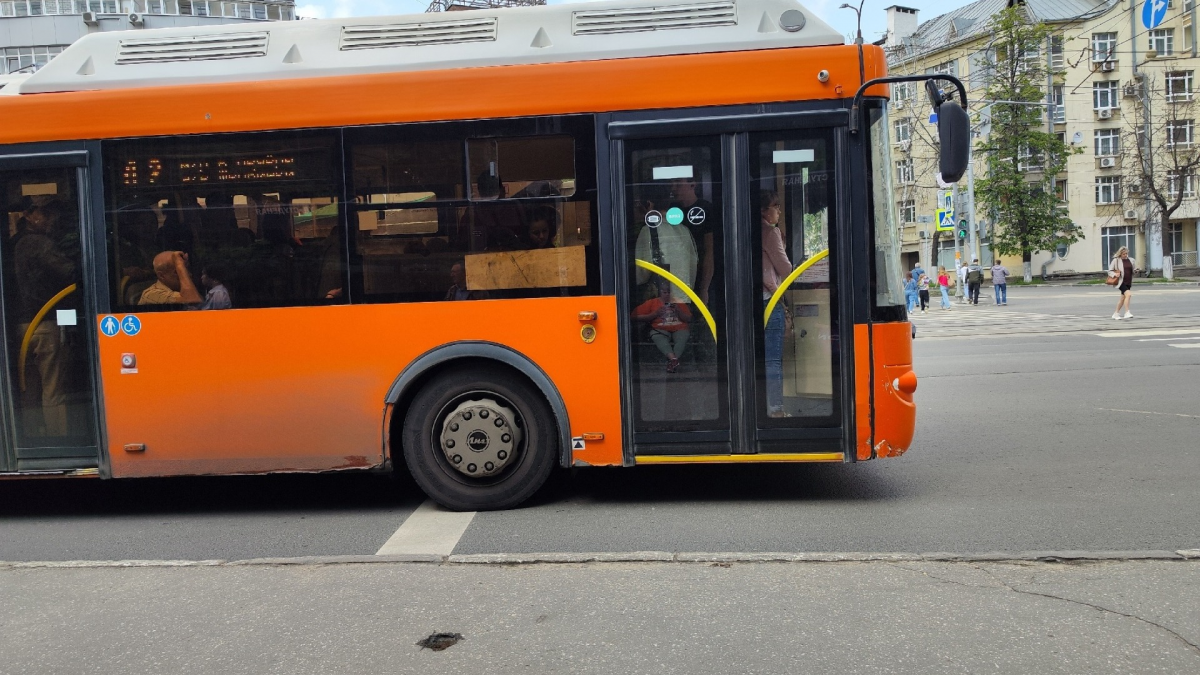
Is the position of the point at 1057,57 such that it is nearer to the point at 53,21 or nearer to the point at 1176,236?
the point at 1176,236

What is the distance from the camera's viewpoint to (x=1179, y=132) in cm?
5719


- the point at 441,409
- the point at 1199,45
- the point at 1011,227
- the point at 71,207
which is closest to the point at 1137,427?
the point at 441,409

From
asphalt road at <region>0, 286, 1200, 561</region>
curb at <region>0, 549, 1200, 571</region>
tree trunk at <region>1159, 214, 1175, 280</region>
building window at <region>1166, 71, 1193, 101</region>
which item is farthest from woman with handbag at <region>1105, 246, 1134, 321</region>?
building window at <region>1166, 71, 1193, 101</region>

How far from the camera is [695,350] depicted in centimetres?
607

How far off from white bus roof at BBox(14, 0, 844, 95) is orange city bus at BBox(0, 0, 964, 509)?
20 millimetres

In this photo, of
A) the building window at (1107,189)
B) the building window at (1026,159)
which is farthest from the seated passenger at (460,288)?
the building window at (1107,189)

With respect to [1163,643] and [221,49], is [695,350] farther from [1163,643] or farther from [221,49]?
[221,49]

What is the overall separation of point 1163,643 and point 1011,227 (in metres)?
55.0

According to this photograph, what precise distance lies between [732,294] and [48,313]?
4.37m

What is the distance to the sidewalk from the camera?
376 cm

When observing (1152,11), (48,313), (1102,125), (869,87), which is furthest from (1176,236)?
(48,313)

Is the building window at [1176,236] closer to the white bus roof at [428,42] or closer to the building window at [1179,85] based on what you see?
the building window at [1179,85]

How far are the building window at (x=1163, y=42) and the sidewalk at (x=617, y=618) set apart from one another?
210ft

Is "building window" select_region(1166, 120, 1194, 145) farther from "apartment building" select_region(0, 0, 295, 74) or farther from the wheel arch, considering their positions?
the wheel arch
